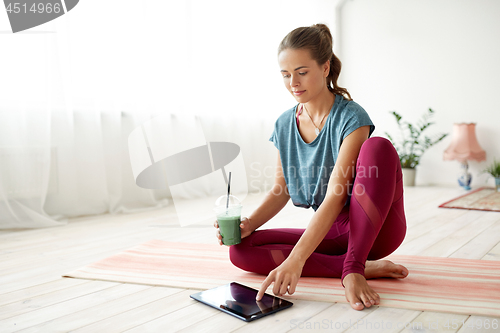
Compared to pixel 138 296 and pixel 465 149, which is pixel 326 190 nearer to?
pixel 138 296

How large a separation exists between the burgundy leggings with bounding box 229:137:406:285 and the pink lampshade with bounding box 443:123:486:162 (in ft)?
10.7

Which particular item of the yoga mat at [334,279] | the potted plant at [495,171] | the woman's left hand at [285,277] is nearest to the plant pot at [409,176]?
the potted plant at [495,171]

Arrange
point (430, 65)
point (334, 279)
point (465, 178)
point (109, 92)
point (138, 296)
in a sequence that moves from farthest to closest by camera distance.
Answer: point (430, 65) < point (465, 178) < point (109, 92) < point (334, 279) < point (138, 296)

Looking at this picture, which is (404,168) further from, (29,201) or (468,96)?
(29,201)

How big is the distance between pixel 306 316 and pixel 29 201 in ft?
6.62

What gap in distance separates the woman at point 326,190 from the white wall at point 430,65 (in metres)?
3.58

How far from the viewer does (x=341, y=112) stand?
1289 millimetres

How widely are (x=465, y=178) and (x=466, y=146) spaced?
1.03ft

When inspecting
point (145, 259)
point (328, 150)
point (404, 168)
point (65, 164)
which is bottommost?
point (404, 168)

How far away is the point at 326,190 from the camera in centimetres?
135

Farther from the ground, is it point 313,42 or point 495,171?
point 313,42

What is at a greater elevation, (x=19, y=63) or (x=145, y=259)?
(x=19, y=63)

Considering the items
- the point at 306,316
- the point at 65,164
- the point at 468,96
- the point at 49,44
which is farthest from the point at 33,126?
the point at 468,96

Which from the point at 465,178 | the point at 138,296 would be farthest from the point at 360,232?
the point at 465,178
